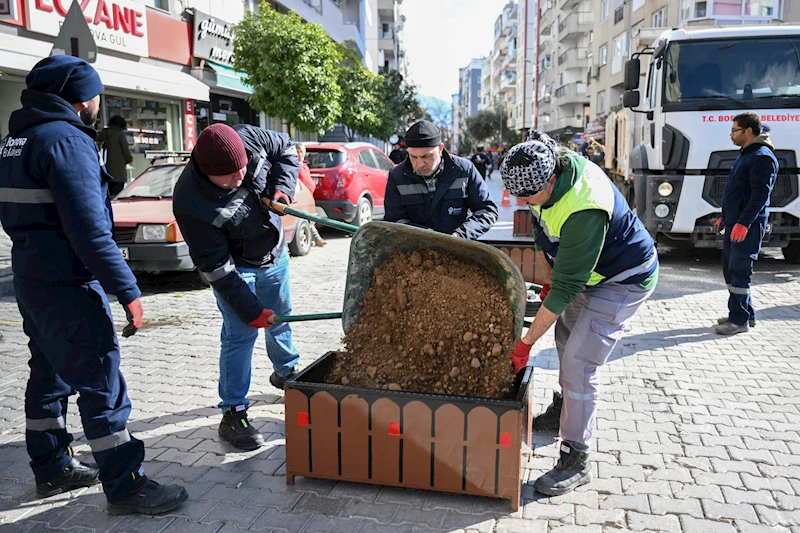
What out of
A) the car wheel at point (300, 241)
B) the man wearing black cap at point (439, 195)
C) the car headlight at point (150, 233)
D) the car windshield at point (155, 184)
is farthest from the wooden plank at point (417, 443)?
the car wheel at point (300, 241)

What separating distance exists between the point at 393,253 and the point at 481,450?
118 centimetres

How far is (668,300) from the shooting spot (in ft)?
25.1

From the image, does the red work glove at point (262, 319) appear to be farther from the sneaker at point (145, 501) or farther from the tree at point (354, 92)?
the tree at point (354, 92)

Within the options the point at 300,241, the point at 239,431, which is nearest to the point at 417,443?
the point at 239,431

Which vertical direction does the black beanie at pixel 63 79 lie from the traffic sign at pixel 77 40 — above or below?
below

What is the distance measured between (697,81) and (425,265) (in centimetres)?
705

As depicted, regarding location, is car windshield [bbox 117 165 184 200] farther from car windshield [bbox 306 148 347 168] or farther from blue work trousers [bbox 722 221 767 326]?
blue work trousers [bbox 722 221 767 326]

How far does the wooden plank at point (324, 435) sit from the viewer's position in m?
3.29

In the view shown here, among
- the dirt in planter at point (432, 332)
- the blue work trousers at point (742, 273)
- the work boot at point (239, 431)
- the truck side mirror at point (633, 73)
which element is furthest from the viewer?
the truck side mirror at point (633, 73)

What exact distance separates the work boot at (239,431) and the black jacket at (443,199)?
5.00 feet

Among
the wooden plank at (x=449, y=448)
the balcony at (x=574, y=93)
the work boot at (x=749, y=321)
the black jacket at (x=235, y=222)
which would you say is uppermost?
the balcony at (x=574, y=93)

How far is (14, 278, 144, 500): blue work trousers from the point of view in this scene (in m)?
2.92

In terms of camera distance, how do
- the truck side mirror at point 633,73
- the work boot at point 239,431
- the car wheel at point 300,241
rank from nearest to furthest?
the work boot at point 239,431, the truck side mirror at point 633,73, the car wheel at point 300,241

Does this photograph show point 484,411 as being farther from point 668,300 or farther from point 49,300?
point 668,300
